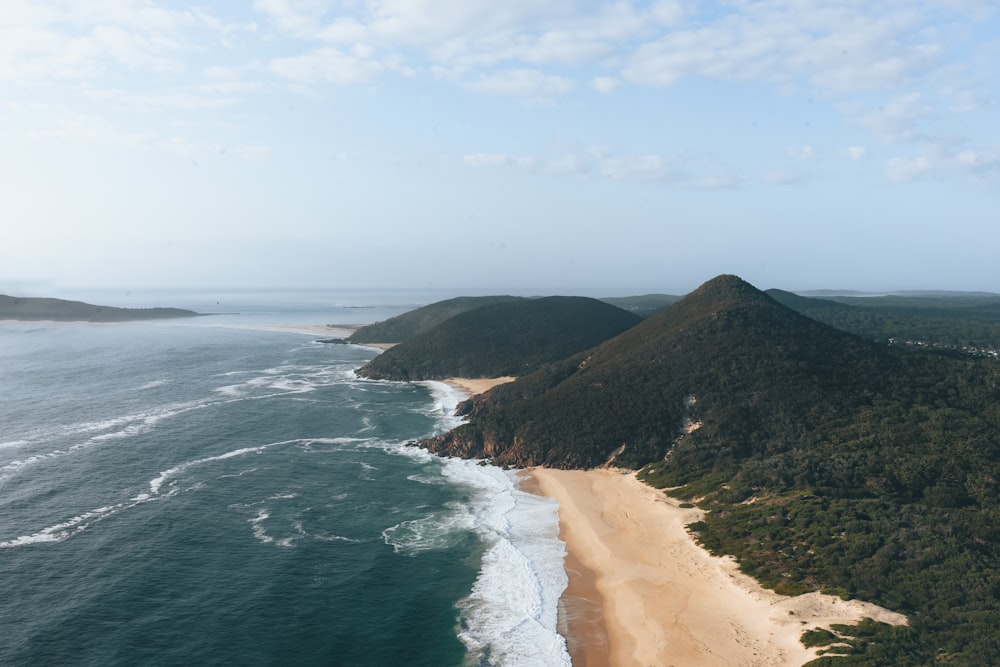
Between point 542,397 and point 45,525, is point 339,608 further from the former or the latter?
point 542,397

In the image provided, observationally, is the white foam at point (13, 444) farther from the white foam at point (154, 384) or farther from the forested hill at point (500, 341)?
the forested hill at point (500, 341)

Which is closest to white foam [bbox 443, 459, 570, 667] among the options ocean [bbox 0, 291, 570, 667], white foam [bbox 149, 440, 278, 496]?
ocean [bbox 0, 291, 570, 667]

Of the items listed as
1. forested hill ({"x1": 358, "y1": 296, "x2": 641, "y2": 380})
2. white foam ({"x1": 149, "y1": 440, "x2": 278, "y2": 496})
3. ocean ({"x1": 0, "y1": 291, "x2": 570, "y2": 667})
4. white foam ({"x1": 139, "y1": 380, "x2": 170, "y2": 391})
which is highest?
forested hill ({"x1": 358, "y1": 296, "x2": 641, "y2": 380})

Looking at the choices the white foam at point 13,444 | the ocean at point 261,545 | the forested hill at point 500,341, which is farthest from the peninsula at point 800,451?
the white foam at point 13,444

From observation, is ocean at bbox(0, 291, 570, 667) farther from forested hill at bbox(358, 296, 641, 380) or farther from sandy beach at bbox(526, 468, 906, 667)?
forested hill at bbox(358, 296, 641, 380)

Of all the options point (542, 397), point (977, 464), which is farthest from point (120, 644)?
point (977, 464)

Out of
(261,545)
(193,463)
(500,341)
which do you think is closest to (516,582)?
(261,545)

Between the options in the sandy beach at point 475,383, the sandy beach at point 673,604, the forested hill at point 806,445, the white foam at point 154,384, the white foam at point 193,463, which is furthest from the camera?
the sandy beach at point 475,383
